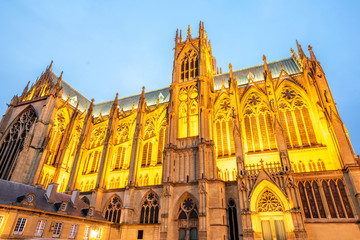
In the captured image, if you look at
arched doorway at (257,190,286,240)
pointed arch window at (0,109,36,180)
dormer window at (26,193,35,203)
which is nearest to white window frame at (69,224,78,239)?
dormer window at (26,193,35,203)

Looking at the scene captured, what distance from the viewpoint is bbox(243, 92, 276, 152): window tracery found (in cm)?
2630

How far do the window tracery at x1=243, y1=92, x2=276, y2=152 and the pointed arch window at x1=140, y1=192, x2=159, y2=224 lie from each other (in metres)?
12.3

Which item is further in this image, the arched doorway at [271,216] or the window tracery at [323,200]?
the arched doorway at [271,216]

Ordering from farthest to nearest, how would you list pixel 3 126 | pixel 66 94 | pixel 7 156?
pixel 66 94, pixel 3 126, pixel 7 156

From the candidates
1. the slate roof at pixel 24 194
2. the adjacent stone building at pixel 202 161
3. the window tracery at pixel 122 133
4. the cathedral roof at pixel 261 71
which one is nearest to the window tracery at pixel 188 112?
the adjacent stone building at pixel 202 161

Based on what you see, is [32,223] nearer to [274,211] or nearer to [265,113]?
[274,211]

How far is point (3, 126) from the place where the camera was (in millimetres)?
36844

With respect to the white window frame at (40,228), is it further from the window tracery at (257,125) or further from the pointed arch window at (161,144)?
the window tracery at (257,125)

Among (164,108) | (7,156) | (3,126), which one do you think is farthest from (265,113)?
(3,126)

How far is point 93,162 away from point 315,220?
28.8 m

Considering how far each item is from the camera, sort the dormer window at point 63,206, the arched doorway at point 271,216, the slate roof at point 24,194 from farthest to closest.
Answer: the dormer window at point 63,206
the arched doorway at point 271,216
the slate roof at point 24,194

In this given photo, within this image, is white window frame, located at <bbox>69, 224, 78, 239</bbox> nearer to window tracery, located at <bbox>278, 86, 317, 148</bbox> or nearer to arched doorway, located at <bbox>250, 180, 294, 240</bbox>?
arched doorway, located at <bbox>250, 180, 294, 240</bbox>

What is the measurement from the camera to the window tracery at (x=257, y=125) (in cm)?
2630

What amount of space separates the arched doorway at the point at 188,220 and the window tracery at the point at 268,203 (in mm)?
6277
